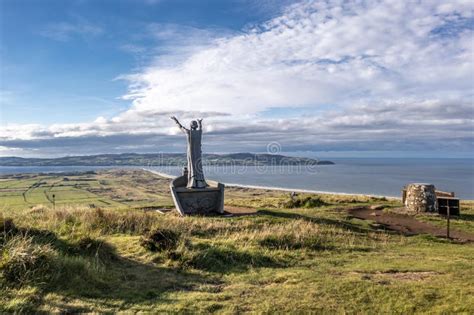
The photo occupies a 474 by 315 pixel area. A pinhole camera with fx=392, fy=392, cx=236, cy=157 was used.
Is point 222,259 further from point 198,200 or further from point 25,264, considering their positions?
point 198,200

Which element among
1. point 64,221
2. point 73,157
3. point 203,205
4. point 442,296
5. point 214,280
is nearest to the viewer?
point 442,296

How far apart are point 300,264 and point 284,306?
120 inches

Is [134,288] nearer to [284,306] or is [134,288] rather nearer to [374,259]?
[284,306]

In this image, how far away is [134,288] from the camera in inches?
265

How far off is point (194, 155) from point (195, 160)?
0.26m

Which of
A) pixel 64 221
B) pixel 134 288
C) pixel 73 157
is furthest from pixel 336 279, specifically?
pixel 73 157

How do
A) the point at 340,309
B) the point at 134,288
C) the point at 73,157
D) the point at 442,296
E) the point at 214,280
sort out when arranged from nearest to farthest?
the point at 340,309 < the point at 442,296 < the point at 134,288 < the point at 214,280 < the point at 73,157

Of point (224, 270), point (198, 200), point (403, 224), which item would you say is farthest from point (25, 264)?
point (403, 224)

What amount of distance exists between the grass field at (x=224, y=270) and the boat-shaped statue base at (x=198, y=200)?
413cm

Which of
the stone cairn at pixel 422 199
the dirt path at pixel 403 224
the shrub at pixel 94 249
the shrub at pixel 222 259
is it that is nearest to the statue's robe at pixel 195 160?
the dirt path at pixel 403 224

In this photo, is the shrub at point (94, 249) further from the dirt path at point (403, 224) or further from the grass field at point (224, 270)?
the dirt path at point (403, 224)

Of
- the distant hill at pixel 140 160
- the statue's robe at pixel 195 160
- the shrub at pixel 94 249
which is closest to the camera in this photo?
the shrub at pixel 94 249

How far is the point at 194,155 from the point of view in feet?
58.5

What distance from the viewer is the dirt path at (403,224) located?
13.6 metres
